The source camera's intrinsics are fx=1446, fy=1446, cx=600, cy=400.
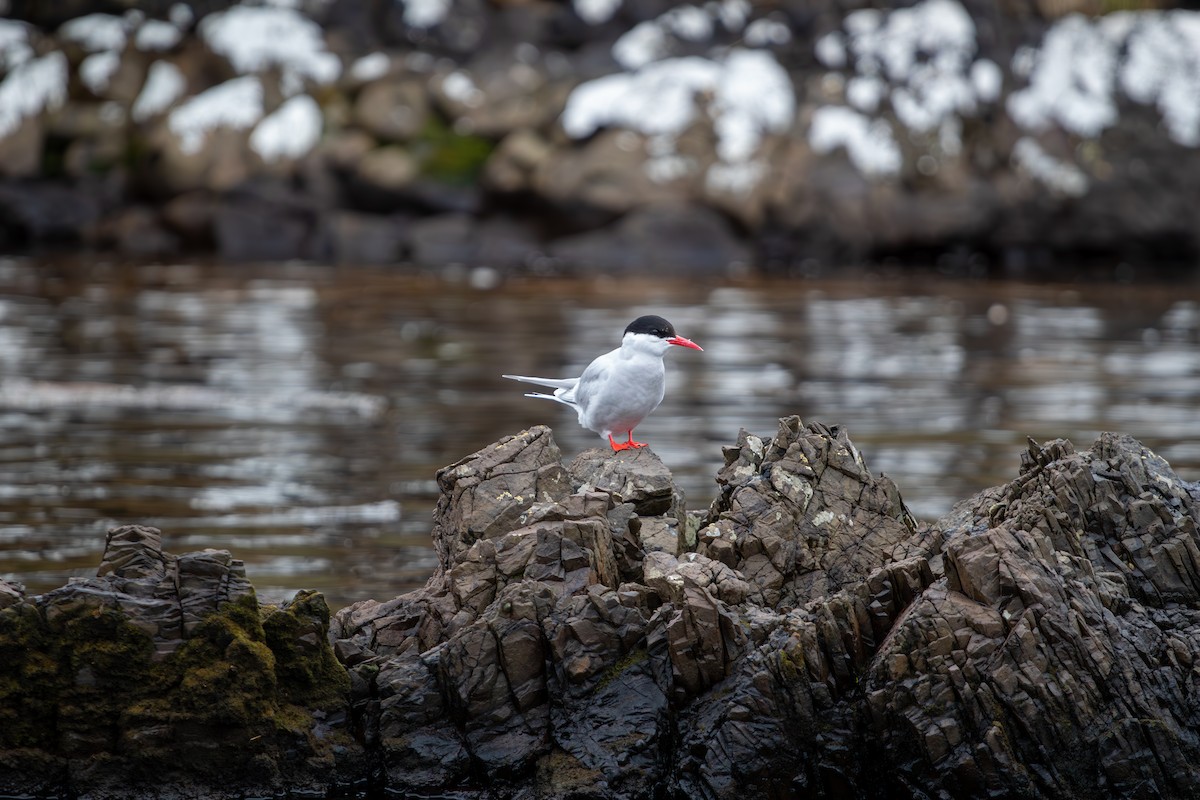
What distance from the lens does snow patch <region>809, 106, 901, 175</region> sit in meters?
34.2

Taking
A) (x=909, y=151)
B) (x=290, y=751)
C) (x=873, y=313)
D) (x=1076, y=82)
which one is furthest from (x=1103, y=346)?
(x=290, y=751)

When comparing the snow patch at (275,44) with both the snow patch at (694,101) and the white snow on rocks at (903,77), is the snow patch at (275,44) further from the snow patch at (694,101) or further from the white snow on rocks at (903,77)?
the white snow on rocks at (903,77)

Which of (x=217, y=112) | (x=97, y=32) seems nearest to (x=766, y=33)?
(x=217, y=112)

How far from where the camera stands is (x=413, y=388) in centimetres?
1931

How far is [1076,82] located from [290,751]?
3408 cm

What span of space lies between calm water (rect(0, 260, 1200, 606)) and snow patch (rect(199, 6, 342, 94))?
8.21 metres

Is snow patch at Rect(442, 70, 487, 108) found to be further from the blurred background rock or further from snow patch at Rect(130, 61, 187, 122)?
snow patch at Rect(130, 61, 187, 122)

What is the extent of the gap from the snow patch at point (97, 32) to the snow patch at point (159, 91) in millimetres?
1703

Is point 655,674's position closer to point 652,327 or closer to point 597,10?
point 652,327

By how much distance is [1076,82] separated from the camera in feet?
120

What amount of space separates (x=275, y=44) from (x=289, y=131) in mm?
3535

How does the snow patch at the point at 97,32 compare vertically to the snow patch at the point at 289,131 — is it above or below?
above

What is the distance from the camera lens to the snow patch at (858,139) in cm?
3419

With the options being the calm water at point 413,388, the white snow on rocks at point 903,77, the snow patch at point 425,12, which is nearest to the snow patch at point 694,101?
the white snow on rocks at point 903,77
